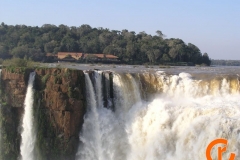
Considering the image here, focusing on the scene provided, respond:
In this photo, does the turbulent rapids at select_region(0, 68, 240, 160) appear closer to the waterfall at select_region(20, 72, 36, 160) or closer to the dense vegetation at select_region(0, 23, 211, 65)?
the waterfall at select_region(20, 72, 36, 160)

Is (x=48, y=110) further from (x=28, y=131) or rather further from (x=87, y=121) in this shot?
(x=87, y=121)

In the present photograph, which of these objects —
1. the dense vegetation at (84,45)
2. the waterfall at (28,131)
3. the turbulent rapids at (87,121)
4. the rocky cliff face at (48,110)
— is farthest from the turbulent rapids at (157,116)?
the dense vegetation at (84,45)

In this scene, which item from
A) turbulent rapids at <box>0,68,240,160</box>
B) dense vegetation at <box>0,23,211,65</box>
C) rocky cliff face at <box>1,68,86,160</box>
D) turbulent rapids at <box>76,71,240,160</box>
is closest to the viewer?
turbulent rapids at <box>76,71,240,160</box>

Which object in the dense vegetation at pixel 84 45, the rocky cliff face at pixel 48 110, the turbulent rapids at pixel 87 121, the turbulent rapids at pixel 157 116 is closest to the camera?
the turbulent rapids at pixel 157 116

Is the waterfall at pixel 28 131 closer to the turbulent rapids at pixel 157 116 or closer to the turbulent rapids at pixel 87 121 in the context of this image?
the turbulent rapids at pixel 87 121

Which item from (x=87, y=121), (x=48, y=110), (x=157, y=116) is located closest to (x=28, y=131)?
(x=48, y=110)

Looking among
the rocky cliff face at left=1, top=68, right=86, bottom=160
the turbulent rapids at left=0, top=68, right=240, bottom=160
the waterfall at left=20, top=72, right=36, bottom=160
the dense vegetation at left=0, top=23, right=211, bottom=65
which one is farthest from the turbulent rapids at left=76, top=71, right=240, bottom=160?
the dense vegetation at left=0, top=23, right=211, bottom=65
